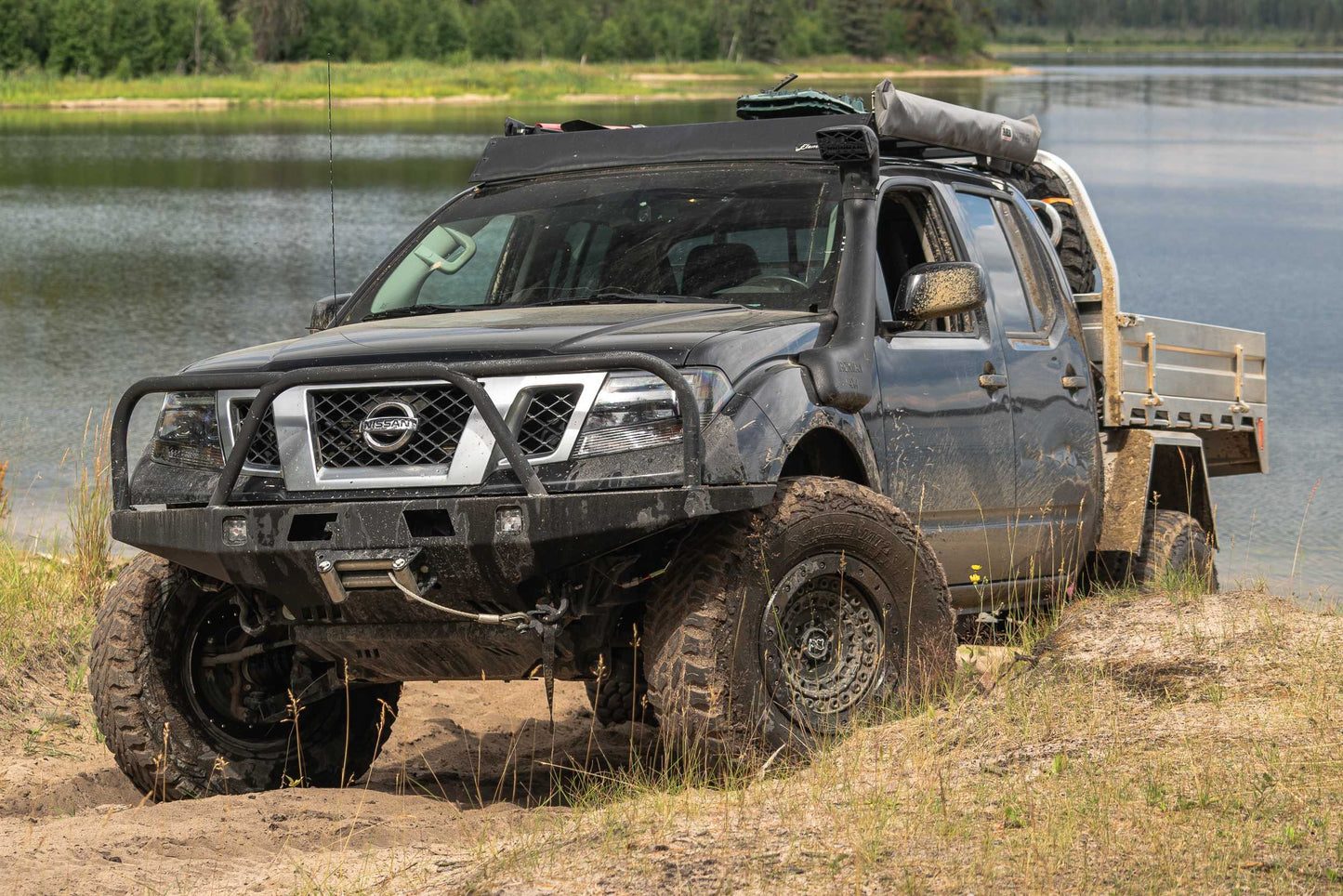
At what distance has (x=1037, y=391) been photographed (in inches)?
269

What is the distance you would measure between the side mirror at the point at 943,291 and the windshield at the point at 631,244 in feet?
0.94

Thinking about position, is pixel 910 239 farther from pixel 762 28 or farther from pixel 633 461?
pixel 762 28

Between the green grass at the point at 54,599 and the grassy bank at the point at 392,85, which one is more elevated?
the grassy bank at the point at 392,85

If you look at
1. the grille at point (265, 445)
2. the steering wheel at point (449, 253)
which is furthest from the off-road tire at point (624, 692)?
the steering wheel at point (449, 253)

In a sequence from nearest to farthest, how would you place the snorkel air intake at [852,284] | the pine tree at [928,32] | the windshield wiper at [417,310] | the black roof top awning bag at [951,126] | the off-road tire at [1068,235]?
the snorkel air intake at [852,284] < the windshield wiper at [417,310] < the black roof top awning bag at [951,126] < the off-road tire at [1068,235] < the pine tree at [928,32]

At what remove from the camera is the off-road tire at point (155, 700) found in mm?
5395

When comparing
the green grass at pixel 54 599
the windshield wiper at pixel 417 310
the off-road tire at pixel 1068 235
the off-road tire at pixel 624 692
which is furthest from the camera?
the off-road tire at pixel 1068 235

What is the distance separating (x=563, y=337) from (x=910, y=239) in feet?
7.43

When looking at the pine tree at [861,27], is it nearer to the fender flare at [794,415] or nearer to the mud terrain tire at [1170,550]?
the mud terrain tire at [1170,550]

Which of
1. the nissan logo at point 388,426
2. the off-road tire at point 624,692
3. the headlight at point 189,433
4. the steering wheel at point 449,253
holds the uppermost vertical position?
the steering wheel at point 449,253

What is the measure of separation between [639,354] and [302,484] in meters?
1.02

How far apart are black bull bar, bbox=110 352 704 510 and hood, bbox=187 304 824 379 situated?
13 centimetres

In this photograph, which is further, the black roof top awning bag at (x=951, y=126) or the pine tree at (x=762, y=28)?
the pine tree at (x=762, y=28)

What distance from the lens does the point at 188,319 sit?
20578mm
